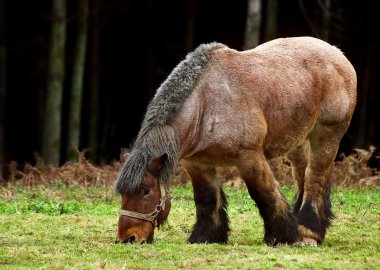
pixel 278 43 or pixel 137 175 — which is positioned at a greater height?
pixel 278 43

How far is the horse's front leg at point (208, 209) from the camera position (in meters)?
10.2

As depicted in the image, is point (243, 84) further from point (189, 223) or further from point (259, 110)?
point (189, 223)

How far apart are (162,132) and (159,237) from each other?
169 cm

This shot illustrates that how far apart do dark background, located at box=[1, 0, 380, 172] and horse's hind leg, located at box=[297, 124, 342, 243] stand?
1352cm

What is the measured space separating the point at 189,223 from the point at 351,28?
49.2ft

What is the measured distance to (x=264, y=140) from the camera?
33.0ft

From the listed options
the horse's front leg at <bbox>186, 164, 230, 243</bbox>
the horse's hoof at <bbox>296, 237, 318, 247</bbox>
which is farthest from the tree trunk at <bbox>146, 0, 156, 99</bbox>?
the horse's hoof at <bbox>296, 237, 318, 247</bbox>

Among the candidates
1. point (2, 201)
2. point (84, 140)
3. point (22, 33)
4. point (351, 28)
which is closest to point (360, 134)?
point (351, 28)

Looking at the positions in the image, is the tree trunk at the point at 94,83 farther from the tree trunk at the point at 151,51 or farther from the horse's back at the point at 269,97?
the horse's back at the point at 269,97

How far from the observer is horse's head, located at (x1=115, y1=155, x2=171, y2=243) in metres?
9.27

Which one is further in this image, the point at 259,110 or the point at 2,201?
the point at 2,201

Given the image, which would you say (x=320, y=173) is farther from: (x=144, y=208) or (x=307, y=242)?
(x=144, y=208)

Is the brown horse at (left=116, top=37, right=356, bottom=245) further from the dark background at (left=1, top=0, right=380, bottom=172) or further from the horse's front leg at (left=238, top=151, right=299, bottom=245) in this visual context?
the dark background at (left=1, top=0, right=380, bottom=172)

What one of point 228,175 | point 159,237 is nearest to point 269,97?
point 159,237
